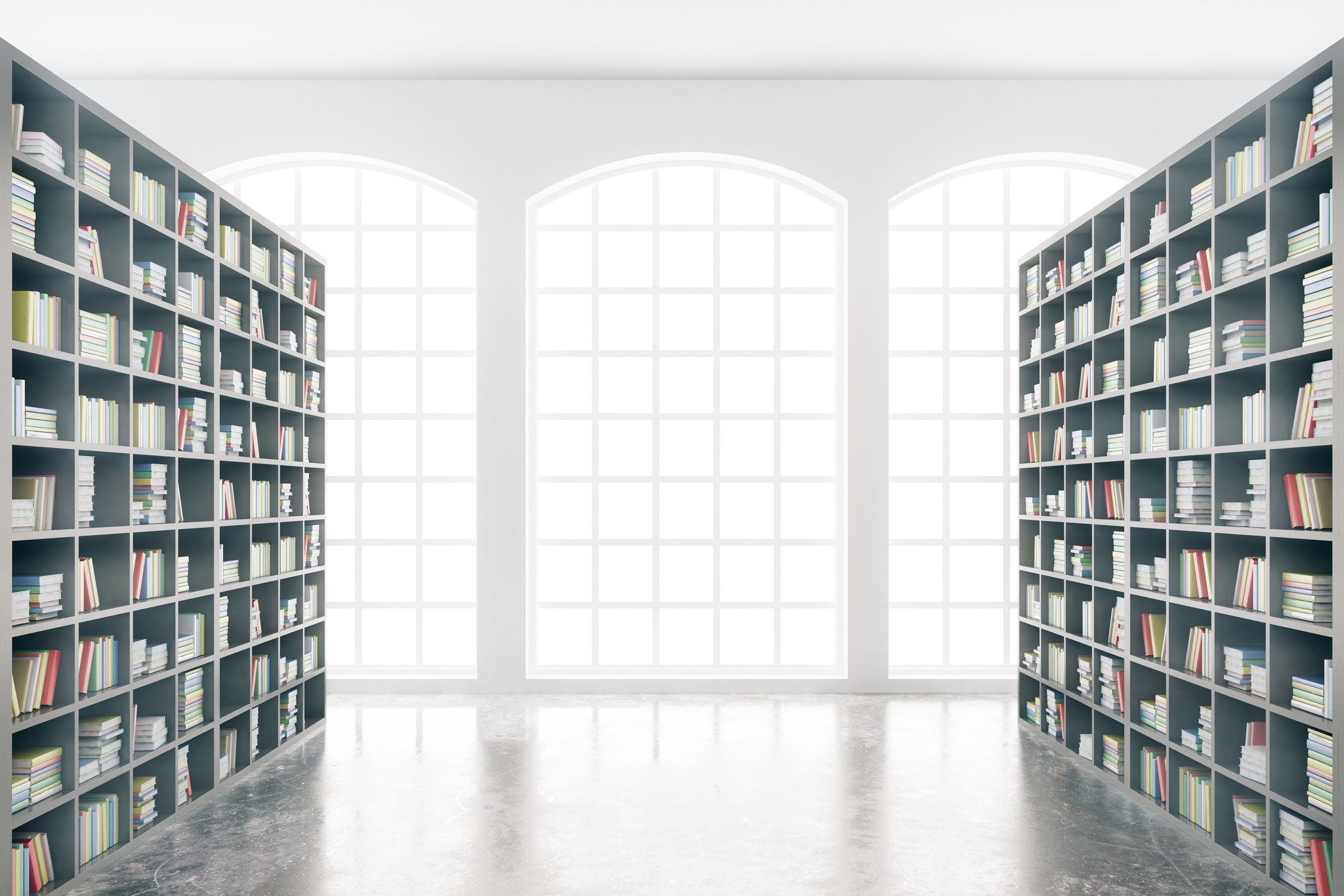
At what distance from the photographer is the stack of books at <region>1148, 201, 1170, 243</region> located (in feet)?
14.5

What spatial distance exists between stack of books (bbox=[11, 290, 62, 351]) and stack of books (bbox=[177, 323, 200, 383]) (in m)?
0.86

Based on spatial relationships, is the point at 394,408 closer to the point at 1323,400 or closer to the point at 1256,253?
the point at 1256,253

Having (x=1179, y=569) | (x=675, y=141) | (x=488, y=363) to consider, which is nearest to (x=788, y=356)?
(x=675, y=141)

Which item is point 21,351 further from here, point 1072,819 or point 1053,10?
point 1053,10

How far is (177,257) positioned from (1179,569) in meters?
5.28

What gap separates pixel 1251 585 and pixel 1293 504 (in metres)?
0.46

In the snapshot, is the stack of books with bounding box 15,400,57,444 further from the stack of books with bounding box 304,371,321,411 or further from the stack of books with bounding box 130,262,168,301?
the stack of books with bounding box 304,371,321,411

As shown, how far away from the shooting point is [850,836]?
414cm

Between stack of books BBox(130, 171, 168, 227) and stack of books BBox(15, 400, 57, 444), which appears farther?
stack of books BBox(130, 171, 168, 227)

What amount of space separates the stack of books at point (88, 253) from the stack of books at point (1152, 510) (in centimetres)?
520

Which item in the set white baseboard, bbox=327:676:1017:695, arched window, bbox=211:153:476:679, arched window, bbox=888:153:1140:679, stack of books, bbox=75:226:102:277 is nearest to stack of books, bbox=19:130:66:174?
stack of books, bbox=75:226:102:277

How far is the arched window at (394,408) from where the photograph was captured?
745cm

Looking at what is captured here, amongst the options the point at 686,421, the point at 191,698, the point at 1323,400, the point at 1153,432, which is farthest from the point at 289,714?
the point at 1323,400

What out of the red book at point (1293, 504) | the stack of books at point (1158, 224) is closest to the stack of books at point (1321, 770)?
the red book at point (1293, 504)
